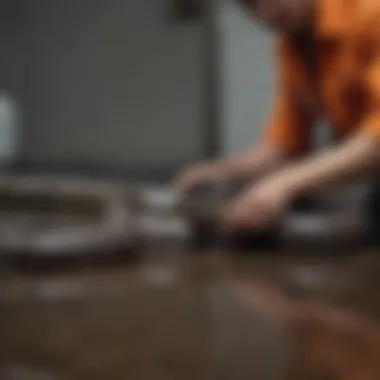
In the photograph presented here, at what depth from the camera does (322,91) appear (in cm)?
109

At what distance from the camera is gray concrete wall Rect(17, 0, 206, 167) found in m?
1.73

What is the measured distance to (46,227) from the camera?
1.07 metres

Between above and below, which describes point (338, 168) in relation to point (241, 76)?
below

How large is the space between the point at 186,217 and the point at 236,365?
486mm

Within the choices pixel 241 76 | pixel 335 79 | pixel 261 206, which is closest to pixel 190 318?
pixel 261 206

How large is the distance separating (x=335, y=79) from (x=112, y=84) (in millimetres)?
844

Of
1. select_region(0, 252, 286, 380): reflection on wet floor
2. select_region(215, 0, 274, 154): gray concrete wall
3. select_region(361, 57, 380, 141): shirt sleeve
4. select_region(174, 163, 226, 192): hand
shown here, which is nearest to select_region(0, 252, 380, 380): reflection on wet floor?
select_region(0, 252, 286, 380): reflection on wet floor

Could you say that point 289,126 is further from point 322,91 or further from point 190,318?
point 190,318

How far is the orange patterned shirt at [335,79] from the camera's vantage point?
37.0 inches

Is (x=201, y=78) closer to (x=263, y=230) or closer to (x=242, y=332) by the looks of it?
(x=263, y=230)

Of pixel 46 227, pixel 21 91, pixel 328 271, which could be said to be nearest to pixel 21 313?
pixel 328 271

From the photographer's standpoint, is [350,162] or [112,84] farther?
[112,84]

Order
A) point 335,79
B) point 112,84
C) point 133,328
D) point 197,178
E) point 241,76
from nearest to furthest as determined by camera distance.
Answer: point 133,328 → point 335,79 → point 197,178 → point 241,76 → point 112,84

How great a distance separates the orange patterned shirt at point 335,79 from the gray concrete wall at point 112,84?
485mm
